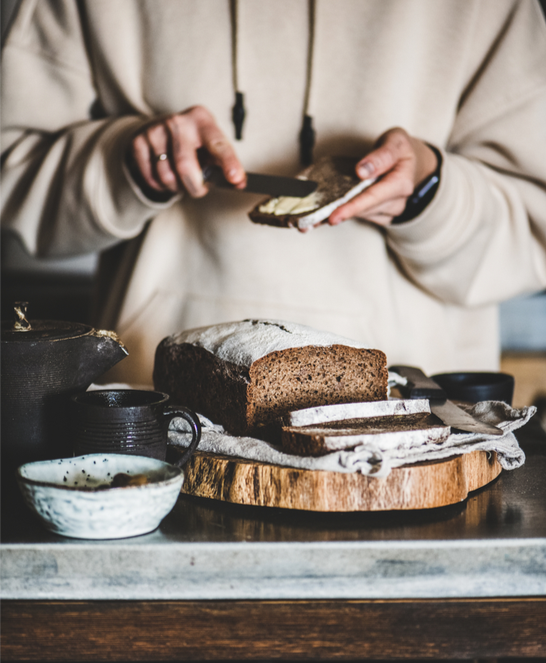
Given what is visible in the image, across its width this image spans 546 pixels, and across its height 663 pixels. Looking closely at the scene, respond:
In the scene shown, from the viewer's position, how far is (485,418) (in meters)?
1.09

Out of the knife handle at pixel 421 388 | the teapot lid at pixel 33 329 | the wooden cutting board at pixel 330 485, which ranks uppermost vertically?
the teapot lid at pixel 33 329

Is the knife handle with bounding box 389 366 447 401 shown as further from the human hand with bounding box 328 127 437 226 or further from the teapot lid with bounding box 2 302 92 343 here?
the teapot lid with bounding box 2 302 92 343

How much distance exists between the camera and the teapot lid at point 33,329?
83 centimetres

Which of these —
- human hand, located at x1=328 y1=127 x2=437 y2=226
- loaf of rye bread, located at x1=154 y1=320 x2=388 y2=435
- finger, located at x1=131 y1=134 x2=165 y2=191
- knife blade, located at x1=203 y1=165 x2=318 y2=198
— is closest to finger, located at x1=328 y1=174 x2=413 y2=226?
human hand, located at x1=328 y1=127 x2=437 y2=226

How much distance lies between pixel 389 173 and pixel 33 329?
31.2 inches

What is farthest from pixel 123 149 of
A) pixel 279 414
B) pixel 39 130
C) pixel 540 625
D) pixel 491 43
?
pixel 540 625

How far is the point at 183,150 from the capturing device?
1.32 metres

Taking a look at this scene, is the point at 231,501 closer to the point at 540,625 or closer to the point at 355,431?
the point at 355,431

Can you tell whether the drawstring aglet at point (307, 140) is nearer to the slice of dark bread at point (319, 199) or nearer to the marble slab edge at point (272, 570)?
the slice of dark bread at point (319, 199)

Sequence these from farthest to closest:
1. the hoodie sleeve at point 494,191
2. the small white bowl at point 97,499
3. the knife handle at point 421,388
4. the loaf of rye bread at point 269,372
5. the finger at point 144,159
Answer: the hoodie sleeve at point 494,191 → the finger at point 144,159 → the knife handle at point 421,388 → the loaf of rye bread at point 269,372 → the small white bowl at point 97,499

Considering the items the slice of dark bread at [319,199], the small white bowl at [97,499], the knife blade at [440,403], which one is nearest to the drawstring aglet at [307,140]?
the slice of dark bread at [319,199]

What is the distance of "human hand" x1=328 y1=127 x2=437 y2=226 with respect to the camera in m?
1.30

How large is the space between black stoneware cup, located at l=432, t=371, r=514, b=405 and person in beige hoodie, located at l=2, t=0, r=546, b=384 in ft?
1.17

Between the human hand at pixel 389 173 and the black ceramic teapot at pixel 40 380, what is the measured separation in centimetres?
60
